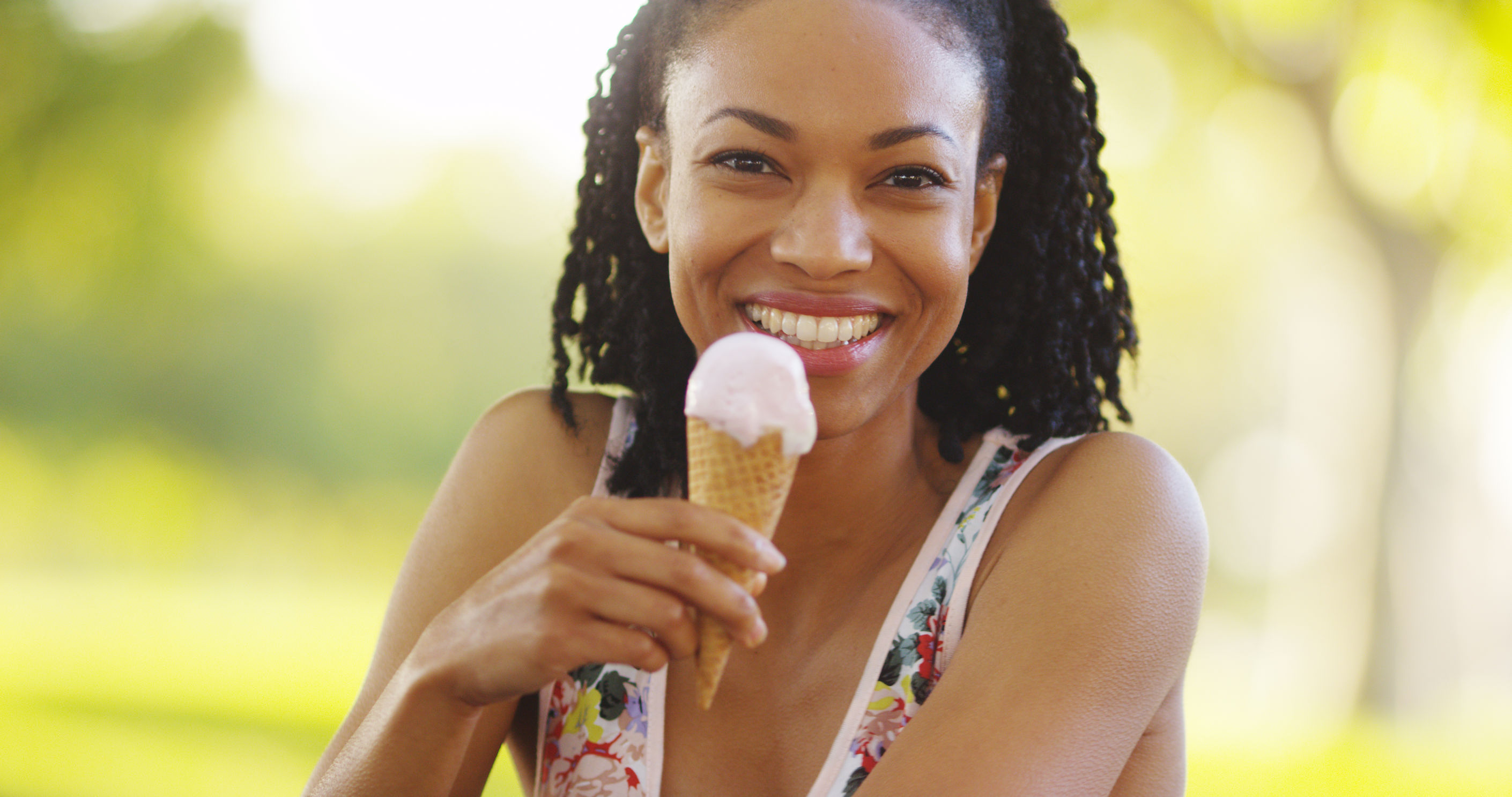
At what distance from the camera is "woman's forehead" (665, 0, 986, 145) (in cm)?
170

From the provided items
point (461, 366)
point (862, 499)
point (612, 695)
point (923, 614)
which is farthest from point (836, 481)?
point (461, 366)

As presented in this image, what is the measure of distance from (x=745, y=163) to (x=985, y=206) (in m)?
0.48

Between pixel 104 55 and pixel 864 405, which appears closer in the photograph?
pixel 864 405

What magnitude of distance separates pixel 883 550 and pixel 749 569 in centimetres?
87

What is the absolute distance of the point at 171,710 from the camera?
222 inches

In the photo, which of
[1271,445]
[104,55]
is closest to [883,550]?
[1271,445]

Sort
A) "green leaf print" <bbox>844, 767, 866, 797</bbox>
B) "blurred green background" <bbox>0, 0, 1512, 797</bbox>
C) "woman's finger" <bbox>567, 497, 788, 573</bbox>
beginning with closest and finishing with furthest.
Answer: "woman's finger" <bbox>567, 497, 788, 573</bbox>, "green leaf print" <bbox>844, 767, 866, 797</bbox>, "blurred green background" <bbox>0, 0, 1512, 797</bbox>

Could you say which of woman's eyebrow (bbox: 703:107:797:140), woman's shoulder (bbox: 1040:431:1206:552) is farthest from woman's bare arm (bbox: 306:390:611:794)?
woman's shoulder (bbox: 1040:431:1206:552)

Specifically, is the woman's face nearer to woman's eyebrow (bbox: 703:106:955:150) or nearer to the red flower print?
woman's eyebrow (bbox: 703:106:955:150)

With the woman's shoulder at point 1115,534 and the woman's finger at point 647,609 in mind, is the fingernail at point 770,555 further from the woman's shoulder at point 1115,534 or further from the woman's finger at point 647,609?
the woman's shoulder at point 1115,534

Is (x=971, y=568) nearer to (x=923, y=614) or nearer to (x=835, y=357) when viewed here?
(x=923, y=614)

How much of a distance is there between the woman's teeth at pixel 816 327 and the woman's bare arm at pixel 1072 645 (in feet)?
1.30

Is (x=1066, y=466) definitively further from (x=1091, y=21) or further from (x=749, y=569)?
(x=1091, y=21)

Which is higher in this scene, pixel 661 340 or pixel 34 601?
pixel 34 601
